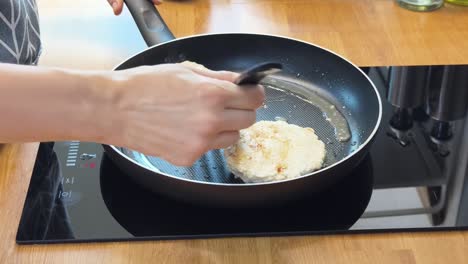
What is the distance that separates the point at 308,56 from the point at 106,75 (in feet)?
1.58

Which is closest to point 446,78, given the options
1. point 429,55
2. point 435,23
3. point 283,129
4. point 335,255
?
point 429,55

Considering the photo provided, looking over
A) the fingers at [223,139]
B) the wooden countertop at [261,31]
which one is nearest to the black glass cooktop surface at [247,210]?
the wooden countertop at [261,31]

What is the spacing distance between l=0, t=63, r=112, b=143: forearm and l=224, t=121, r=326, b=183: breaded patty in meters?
0.24

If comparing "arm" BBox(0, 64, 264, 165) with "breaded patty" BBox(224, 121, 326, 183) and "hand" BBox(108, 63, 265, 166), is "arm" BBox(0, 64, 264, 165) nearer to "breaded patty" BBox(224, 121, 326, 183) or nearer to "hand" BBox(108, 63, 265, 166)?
"hand" BBox(108, 63, 265, 166)

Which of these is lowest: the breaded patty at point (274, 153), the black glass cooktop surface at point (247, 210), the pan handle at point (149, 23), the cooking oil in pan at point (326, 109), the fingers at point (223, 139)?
the cooking oil in pan at point (326, 109)

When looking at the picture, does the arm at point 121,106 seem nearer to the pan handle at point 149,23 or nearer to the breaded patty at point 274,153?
the breaded patty at point 274,153

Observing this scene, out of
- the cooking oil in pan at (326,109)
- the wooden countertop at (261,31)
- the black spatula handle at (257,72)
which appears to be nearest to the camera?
the black spatula handle at (257,72)

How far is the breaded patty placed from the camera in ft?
2.65

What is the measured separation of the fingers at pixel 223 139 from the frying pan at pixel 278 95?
84 millimetres

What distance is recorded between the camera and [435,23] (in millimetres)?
1202

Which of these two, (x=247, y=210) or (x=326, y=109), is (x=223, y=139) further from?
(x=326, y=109)

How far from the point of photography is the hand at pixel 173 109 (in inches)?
24.7

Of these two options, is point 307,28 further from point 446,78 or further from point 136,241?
point 136,241

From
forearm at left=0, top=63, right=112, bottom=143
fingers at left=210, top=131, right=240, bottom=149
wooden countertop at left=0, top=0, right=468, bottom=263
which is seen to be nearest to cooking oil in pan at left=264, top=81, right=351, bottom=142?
wooden countertop at left=0, top=0, right=468, bottom=263
